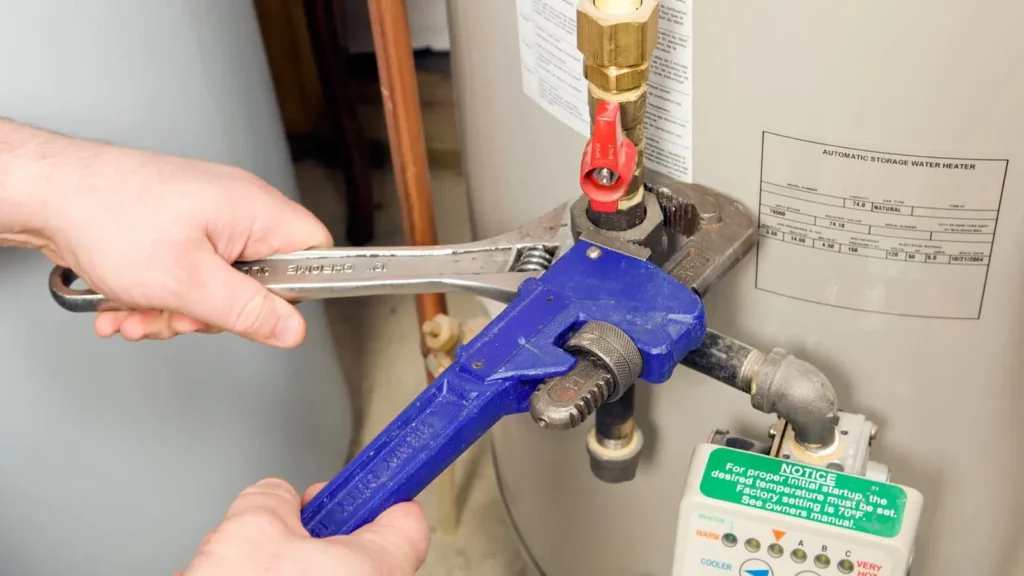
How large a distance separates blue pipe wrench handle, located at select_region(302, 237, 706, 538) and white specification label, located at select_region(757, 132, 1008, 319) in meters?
0.07

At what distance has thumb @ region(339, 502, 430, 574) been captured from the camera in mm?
395

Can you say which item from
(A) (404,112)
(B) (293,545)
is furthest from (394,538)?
(A) (404,112)

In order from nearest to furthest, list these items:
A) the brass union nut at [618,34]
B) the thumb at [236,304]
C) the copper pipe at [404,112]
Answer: the brass union nut at [618,34] → the thumb at [236,304] → the copper pipe at [404,112]

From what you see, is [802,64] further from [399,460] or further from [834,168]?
[399,460]

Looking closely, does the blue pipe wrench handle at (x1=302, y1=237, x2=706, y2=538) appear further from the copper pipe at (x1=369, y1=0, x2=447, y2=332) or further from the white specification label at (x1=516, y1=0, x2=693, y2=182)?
the copper pipe at (x1=369, y1=0, x2=447, y2=332)

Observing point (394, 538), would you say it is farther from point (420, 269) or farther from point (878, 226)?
point (878, 226)

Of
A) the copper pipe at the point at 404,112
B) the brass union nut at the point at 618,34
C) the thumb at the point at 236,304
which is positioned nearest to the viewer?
the brass union nut at the point at 618,34

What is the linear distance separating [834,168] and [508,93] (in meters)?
0.20

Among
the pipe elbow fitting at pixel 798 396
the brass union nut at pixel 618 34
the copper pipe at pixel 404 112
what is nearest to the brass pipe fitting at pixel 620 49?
the brass union nut at pixel 618 34

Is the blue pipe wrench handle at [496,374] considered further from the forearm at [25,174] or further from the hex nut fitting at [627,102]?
the forearm at [25,174]

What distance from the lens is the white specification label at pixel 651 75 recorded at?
42cm

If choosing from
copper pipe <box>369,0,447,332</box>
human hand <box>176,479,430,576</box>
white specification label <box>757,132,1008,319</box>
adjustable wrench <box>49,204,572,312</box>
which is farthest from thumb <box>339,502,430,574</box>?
copper pipe <box>369,0,447,332</box>

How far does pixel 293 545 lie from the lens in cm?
38

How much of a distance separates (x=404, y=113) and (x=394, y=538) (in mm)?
374
